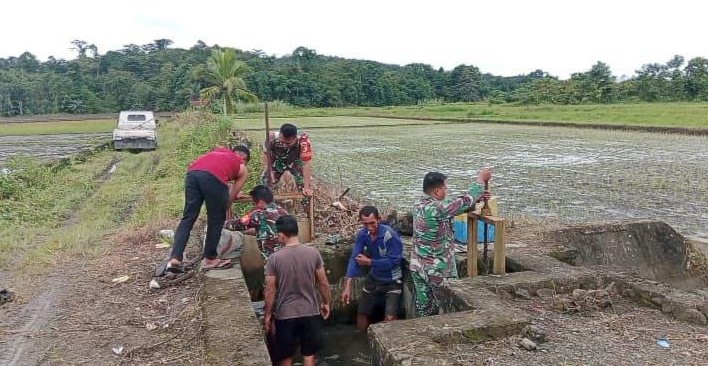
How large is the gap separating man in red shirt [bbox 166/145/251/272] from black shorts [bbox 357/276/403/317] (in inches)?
52.6

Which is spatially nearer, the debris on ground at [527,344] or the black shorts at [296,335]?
the debris on ground at [527,344]

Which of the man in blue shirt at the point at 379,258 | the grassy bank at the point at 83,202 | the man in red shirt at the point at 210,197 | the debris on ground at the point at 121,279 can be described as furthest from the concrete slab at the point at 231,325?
the grassy bank at the point at 83,202

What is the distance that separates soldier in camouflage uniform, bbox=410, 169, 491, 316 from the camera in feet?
14.2

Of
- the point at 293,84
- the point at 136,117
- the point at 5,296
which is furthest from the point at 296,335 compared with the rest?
the point at 293,84

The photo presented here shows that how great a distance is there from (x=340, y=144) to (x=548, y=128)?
1212cm

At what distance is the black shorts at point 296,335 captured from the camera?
13.0 ft

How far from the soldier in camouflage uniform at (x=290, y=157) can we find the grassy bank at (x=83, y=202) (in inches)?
72.7

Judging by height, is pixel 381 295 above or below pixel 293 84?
below

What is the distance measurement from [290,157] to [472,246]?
8.04 ft

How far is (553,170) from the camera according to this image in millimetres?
13164

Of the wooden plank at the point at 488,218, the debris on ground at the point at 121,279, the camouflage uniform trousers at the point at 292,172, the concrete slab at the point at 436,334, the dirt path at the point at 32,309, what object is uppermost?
the camouflage uniform trousers at the point at 292,172

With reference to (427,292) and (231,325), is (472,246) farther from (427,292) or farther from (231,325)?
(231,325)

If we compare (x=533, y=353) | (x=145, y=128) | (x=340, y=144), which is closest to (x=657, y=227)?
(x=533, y=353)

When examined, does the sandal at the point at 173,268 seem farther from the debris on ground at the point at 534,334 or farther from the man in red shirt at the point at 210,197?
the debris on ground at the point at 534,334
